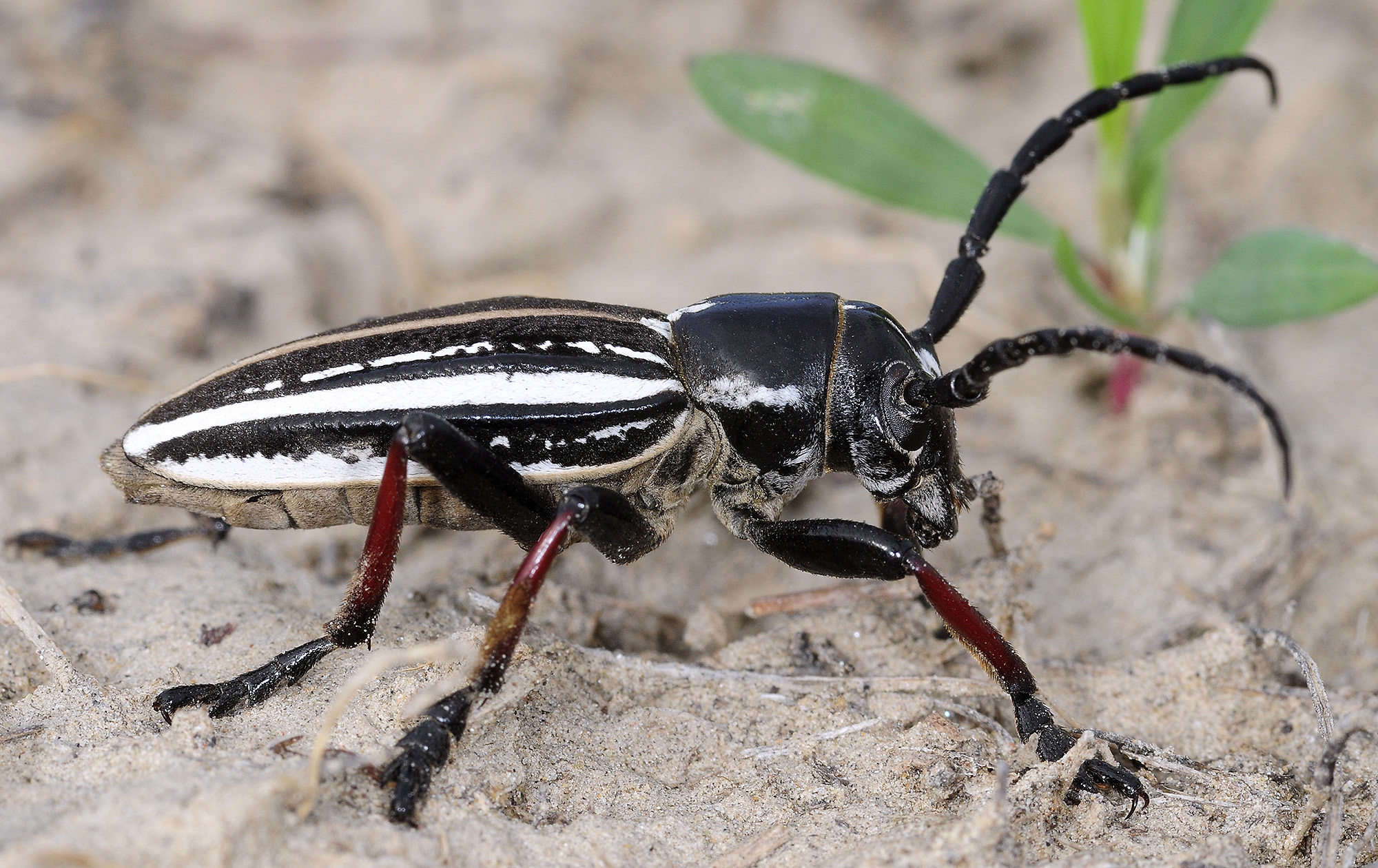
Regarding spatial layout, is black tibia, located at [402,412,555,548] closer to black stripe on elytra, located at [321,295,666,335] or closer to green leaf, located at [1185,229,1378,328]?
black stripe on elytra, located at [321,295,666,335]

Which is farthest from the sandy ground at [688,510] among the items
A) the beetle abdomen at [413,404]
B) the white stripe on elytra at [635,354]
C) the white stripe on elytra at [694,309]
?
the white stripe on elytra at [694,309]

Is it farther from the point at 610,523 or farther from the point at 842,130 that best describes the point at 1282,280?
the point at 610,523

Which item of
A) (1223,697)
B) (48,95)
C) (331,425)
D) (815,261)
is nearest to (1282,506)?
(1223,697)

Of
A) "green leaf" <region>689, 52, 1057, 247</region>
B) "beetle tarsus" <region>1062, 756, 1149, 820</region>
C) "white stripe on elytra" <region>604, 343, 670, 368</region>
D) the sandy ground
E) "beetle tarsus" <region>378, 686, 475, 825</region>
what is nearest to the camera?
"beetle tarsus" <region>378, 686, 475, 825</region>

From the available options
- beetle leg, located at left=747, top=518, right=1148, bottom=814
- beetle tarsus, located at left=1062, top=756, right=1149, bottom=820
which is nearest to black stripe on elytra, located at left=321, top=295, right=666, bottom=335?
beetle leg, located at left=747, top=518, right=1148, bottom=814

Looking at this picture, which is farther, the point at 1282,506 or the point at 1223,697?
the point at 1282,506

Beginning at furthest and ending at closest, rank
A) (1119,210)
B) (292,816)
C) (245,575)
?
(1119,210), (245,575), (292,816)

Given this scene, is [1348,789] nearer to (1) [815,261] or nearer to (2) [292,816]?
(2) [292,816]
